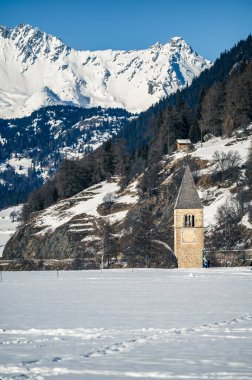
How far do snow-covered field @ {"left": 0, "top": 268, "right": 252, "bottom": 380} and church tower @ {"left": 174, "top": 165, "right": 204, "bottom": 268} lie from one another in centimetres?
4274

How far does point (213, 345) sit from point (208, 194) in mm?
97275

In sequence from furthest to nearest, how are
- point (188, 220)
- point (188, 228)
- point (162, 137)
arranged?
point (162, 137), point (188, 220), point (188, 228)

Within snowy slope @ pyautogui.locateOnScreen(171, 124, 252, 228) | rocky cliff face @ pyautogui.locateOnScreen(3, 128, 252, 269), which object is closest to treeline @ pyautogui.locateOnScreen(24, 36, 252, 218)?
rocky cliff face @ pyautogui.locateOnScreen(3, 128, 252, 269)

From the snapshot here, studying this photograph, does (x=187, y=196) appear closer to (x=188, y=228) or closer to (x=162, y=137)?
(x=188, y=228)

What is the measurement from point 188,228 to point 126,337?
2260 inches

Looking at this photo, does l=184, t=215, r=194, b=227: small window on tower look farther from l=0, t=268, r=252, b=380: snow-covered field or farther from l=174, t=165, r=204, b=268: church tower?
l=0, t=268, r=252, b=380: snow-covered field

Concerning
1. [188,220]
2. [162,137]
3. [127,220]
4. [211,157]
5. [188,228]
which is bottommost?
[188,228]

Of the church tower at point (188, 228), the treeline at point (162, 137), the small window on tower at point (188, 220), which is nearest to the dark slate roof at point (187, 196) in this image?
the church tower at point (188, 228)

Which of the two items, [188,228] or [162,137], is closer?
[188,228]

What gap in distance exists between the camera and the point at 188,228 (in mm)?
76438

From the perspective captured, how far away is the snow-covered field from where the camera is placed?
50.0 ft

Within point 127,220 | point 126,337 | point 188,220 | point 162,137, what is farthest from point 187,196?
point 162,137

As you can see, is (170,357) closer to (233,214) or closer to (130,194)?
(233,214)

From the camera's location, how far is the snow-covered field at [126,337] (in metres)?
15.2
